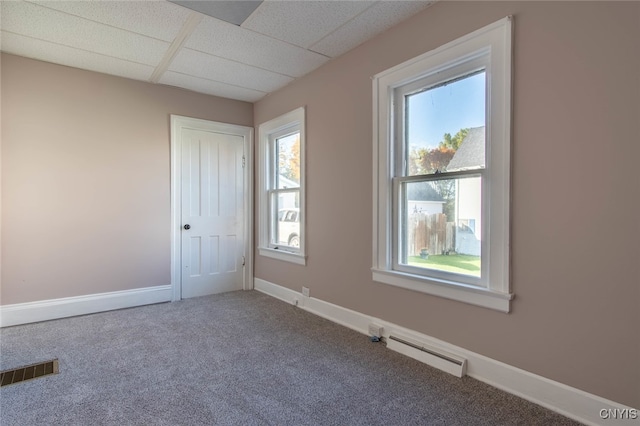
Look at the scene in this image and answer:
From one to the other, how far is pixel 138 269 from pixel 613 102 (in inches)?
169

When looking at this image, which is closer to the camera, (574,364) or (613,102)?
(613,102)

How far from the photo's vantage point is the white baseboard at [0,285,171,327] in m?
3.13

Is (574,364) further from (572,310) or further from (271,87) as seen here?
(271,87)

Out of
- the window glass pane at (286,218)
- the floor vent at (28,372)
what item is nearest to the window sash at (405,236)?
the window glass pane at (286,218)

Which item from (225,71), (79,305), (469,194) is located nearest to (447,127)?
(469,194)

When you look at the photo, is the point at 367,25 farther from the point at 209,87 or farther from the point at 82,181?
the point at 82,181

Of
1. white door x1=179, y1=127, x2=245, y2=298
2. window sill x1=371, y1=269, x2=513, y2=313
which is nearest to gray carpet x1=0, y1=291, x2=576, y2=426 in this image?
window sill x1=371, y1=269, x2=513, y2=313

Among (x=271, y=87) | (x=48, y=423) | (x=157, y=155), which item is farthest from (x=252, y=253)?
(x=48, y=423)

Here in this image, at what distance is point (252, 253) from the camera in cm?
452

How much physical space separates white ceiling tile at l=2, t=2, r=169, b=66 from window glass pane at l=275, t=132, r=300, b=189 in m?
1.60

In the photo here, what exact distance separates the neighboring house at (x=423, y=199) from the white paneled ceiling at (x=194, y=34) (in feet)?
4.27

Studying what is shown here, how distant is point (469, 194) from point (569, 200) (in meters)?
0.58

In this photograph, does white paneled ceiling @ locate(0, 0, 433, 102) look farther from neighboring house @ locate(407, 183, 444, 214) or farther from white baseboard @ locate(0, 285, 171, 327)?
white baseboard @ locate(0, 285, 171, 327)

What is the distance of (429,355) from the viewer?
7.54ft
